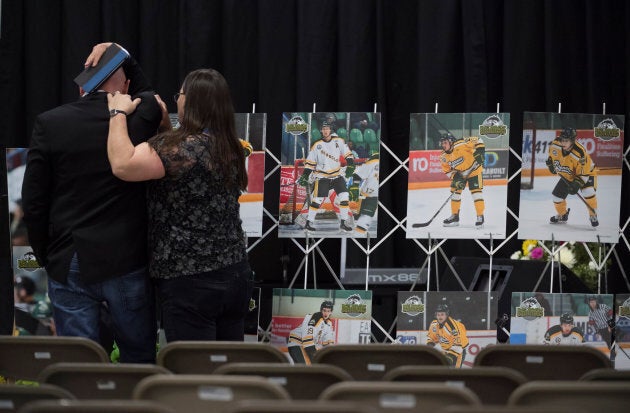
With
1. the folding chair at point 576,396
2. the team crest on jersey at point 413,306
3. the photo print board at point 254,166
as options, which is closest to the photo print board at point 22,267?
the photo print board at point 254,166

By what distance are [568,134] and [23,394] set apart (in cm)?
371

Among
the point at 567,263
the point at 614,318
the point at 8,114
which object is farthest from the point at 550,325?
the point at 8,114

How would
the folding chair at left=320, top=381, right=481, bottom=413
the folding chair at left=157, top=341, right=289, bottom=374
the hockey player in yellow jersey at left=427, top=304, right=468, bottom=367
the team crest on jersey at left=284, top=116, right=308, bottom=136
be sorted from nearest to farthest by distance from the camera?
the folding chair at left=320, top=381, right=481, bottom=413 < the folding chair at left=157, top=341, right=289, bottom=374 < the hockey player in yellow jersey at left=427, top=304, right=468, bottom=367 < the team crest on jersey at left=284, top=116, right=308, bottom=136

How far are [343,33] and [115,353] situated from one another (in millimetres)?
3009

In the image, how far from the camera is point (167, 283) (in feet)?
12.8

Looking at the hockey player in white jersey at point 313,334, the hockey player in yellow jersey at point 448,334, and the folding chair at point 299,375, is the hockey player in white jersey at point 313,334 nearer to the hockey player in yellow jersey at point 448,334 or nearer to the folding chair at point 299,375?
the hockey player in yellow jersey at point 448,334

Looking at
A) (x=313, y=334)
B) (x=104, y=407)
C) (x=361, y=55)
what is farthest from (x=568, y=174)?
(x=104, y=407)

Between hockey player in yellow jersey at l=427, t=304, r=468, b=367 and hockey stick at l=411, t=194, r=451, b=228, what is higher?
hockey stick at l=411, t=194, r=451, b=228

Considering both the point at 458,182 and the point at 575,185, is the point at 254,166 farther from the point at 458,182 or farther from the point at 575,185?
the point at 575,185

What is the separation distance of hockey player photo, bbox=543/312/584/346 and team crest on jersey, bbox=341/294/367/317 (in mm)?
1068

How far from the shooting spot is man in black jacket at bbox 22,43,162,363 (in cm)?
388

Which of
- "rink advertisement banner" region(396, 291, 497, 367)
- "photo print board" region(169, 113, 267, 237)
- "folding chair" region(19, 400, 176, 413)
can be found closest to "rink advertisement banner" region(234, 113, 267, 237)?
"photo print board" region(169, 113, 267, 237)

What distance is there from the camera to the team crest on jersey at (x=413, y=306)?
17.7 feet

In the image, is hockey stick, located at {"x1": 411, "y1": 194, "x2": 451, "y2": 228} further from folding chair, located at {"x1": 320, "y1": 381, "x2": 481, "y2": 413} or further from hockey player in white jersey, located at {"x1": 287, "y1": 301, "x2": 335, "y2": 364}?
folding chair, located at {"x1": 320, "y1": 381, "x2": 481, "y2": 413}
